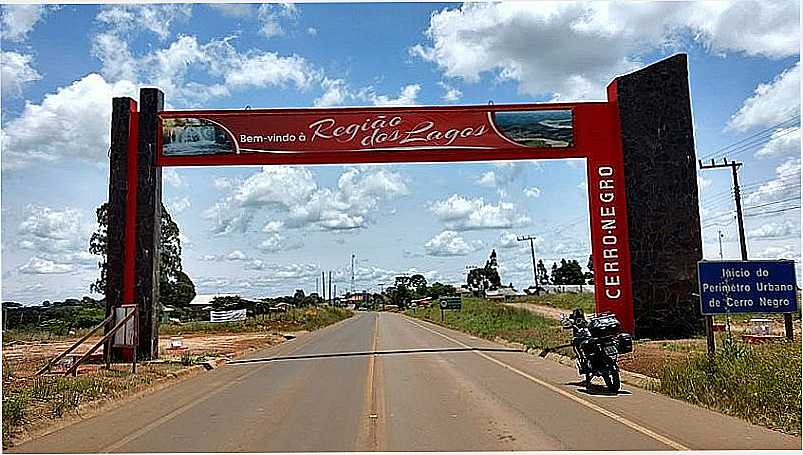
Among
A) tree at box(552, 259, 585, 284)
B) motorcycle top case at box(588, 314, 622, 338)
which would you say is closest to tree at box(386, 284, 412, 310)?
tree at box(552, 259, 585, 284)

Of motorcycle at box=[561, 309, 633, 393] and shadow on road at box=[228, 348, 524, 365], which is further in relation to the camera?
shadow on road at box=[228, 348, 524, 365]

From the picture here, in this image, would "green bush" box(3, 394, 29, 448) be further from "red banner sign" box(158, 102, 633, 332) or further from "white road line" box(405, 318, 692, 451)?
"red banner sign" box(158, 102, 633, 332)

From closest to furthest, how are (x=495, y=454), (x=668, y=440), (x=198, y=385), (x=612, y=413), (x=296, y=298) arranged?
(x=495, y=454) < (x=668, y=440) < (x=612, y=413) < (x=198, y=385) < (x=296, y=298)

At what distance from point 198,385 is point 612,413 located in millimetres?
9697

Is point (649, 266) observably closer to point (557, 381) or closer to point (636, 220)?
point (636, 220)

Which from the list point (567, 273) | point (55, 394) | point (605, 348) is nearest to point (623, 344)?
point (605, 348)

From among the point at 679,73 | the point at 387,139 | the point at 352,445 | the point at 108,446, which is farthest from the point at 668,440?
the point at 679,73

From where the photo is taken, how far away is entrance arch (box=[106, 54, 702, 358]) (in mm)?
Result: 24141

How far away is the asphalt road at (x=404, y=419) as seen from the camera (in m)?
9.57

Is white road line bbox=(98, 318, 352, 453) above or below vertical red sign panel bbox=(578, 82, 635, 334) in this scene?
below

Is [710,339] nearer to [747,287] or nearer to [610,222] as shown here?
[747,287]

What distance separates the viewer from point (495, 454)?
8.80 m

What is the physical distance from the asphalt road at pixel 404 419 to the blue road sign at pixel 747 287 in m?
2.05

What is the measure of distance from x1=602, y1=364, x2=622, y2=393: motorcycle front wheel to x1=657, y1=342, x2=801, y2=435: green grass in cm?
81
